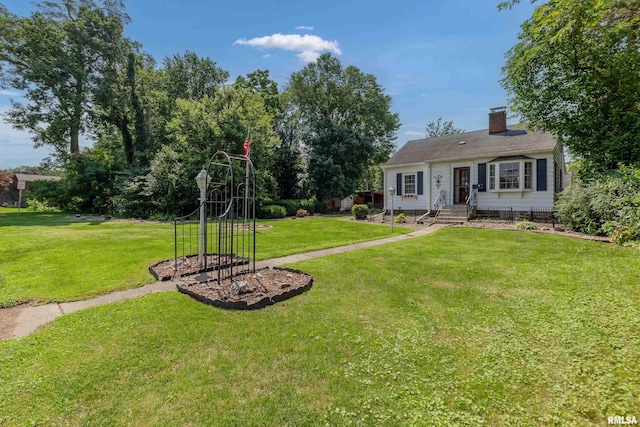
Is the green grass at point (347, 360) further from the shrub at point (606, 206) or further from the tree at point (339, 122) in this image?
the tree at point (339, 122)

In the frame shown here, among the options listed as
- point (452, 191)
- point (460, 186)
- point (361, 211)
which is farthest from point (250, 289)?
point (460, 186)

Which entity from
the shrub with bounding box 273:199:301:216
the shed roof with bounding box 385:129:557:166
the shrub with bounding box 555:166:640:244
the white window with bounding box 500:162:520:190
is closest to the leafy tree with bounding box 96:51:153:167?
the shrub with bounding box 273:199:301:216

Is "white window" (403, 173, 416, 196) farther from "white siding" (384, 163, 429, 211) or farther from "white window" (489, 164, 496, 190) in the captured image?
"white window" (489, 164, 496, 190)

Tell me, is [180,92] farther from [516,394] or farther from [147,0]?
[516,394]

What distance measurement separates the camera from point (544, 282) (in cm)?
482

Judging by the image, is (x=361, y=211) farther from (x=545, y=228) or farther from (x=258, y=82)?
(x=258, y=82)

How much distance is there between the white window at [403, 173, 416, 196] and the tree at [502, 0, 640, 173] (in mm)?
6519

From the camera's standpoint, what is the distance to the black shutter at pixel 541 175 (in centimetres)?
1298

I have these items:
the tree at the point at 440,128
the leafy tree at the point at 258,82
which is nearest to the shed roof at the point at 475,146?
the leafy tree at the point at 258,82

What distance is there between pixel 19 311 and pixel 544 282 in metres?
7.92

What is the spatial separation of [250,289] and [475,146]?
51.4 ft

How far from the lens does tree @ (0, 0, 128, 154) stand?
18406 millimetres

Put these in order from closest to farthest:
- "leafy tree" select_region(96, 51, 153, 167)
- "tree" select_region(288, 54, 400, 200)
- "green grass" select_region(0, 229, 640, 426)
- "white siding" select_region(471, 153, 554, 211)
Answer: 1. "green grass" select_region(0, 229, 640, 426)
2. "white siding" select_region(471, 153, 554, 211)
3. "leafy tree" select_region(96, 51, 153, 167)
4. "tree" select_region(288, 54, 400, 200)

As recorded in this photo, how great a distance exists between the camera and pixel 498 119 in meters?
16.1
